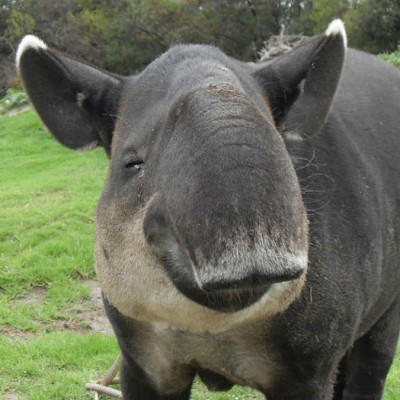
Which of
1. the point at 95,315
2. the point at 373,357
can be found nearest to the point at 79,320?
the point at 95,315

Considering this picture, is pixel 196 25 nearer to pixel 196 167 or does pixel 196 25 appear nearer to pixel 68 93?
pixel 68 93

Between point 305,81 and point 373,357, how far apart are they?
198cm

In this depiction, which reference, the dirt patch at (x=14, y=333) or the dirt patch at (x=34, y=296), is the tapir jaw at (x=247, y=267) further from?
the dirt patch at (x=34, y=296)

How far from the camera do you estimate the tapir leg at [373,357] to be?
167 inches

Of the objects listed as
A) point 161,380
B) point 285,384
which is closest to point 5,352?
point 161,380

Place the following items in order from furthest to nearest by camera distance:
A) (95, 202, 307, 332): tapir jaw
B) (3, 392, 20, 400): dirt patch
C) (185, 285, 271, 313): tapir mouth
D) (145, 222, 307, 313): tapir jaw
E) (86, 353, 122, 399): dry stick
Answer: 1. (3, 392, 20, 400): dirt patch
2. (86, 353, 122, 399): dry stick
3. (95, 202, 307, 332): tapir jaw
4. (185, 285, 271, 313): tapir mouth
5. (145, 222, 307, 313): tapir jaw

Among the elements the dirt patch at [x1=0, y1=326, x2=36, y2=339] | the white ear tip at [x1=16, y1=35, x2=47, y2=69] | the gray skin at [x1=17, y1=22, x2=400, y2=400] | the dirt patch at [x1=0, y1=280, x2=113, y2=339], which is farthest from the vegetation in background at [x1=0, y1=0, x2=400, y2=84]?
the white ear tip at [x1=16, y1=35, x2=47, y2=69]

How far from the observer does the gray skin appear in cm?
188

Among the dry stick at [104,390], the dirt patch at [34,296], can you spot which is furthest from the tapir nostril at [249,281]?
the dirt patch at [34,296]

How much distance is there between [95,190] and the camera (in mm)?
12148

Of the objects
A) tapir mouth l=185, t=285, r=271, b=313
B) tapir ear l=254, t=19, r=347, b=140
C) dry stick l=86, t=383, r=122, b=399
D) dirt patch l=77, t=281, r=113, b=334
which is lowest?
dirt patch l=77, t=281, r=113, b=334

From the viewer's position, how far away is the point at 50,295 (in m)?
7.54

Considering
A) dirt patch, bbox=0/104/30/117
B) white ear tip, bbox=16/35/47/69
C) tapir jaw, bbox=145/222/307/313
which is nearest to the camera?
tapir jaw, bbox=145/222/307/313

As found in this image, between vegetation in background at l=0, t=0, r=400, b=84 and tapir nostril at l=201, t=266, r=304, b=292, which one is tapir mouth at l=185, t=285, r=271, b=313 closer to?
tapir nostril at l=201, t=266, r=304, b=292
